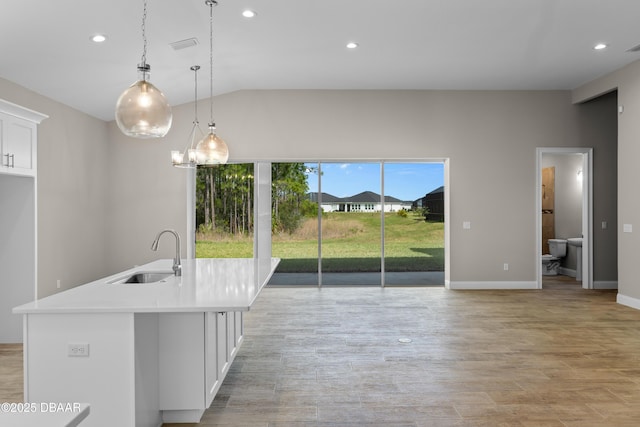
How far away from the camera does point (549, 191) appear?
8.92 m

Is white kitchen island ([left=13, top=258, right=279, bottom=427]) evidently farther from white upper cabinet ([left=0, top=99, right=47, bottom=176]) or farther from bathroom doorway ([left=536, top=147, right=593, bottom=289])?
bathroom doorway ([left=536, top=147, right=593, bottom=289])

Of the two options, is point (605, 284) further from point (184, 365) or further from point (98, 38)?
point (98, 38)

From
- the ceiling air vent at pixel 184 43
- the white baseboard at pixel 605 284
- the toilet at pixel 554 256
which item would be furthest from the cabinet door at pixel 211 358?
the toilet at pixel 554 256

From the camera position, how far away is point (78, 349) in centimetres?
213

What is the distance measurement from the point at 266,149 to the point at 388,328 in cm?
361

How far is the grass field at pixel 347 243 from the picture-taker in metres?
7.27

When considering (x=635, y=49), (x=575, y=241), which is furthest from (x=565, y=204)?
(x=635, y=49)

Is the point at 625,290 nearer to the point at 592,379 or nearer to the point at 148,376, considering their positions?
the point at 592,379

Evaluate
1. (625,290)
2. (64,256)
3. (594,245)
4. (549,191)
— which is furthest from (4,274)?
(549,191)

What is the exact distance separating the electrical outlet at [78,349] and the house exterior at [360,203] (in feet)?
17.5

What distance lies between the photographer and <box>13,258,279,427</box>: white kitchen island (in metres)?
2.12

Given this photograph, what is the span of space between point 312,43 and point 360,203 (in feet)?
10.2

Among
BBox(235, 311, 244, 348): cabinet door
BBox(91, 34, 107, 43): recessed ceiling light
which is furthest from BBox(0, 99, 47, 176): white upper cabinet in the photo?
Result: BBox(235, 311, 244, 348): cabinet door

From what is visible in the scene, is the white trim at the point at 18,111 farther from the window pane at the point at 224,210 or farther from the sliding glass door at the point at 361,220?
the sliding glass door at the point at 361,220
